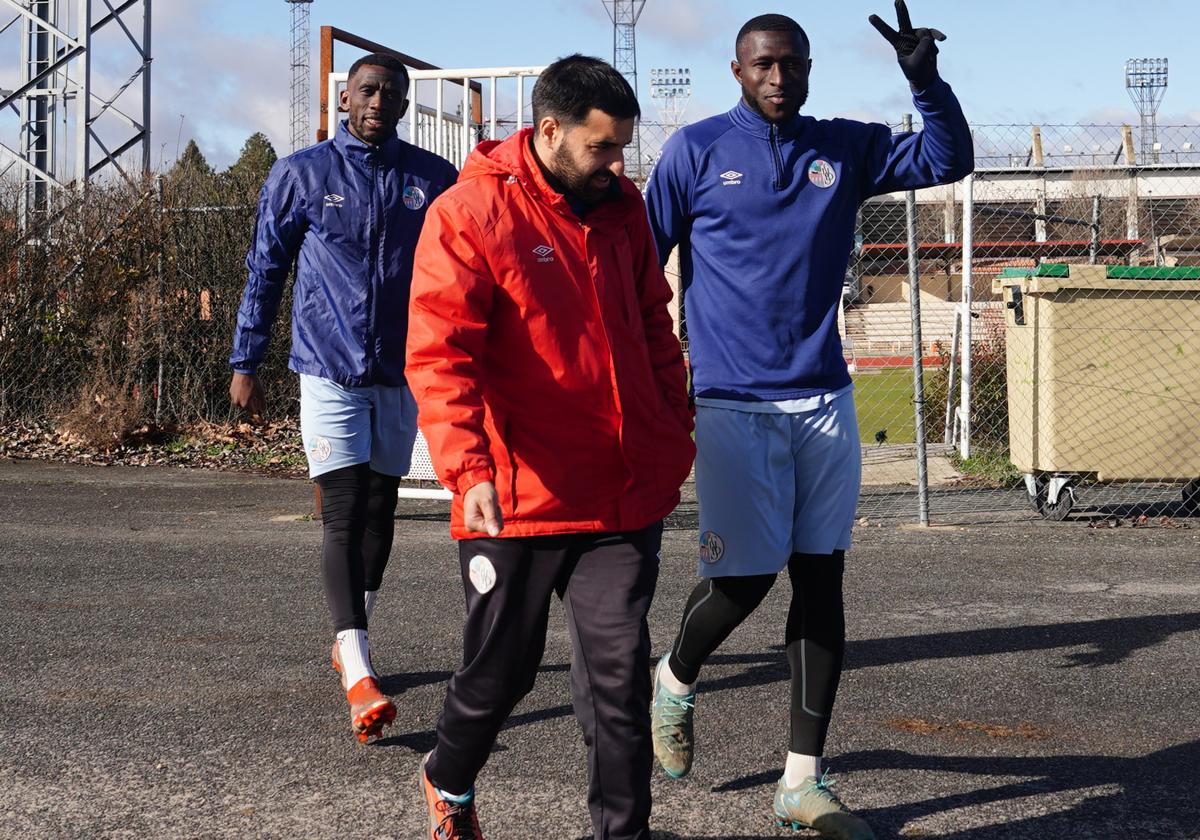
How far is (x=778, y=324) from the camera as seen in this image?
3.96 meters

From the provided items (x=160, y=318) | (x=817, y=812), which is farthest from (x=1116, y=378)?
(x=160, y=318)

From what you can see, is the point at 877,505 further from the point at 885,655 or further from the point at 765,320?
the point at 765,320

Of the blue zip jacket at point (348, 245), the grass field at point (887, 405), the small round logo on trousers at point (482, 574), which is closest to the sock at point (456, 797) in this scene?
the small round logo on trousers at point (482, 574)

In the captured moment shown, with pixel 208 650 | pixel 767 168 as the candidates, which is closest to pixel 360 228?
pixel 767 168

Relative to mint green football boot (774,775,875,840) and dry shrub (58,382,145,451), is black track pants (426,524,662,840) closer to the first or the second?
mint green football boot (774,775,875,840)

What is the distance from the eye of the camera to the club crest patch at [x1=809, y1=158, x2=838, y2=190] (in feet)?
13.2

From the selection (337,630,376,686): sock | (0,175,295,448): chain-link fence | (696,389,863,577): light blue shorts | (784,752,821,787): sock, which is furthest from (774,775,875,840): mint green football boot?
(0,175,295,448): chain-link fence

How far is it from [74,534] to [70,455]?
4.17 m

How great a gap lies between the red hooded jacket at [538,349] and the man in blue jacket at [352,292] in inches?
63.4

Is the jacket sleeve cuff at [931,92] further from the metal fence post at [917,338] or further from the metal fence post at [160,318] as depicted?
the metal fence post at [160,318]

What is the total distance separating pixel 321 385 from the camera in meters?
4.86

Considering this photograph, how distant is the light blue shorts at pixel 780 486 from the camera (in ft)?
12.9

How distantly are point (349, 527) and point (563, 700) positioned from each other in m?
0.95

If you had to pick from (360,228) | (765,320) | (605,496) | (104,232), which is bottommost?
(605,496)
